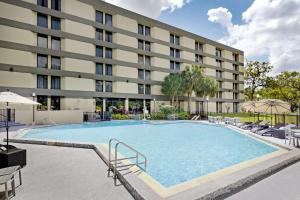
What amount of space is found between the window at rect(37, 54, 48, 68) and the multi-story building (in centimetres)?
10

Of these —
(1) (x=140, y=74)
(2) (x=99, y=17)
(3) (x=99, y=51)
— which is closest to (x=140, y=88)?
(1) (x=140, y=74)

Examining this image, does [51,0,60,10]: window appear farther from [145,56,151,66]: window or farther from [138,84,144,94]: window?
[138,84,144,94]: window

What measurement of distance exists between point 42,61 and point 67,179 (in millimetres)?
22985

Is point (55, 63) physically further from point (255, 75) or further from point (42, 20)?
point (255, 75)

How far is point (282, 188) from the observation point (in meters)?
5.33

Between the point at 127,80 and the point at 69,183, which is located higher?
→ the point at 127,80

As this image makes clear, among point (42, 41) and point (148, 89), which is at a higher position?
point (42, 41)

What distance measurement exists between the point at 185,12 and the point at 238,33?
10736mm

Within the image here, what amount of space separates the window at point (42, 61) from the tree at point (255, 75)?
43.9m

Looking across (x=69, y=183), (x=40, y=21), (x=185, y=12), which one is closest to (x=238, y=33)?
(x=185, y=12)

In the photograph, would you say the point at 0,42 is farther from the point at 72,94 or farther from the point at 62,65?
the point at 72,94

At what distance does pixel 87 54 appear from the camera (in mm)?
28125

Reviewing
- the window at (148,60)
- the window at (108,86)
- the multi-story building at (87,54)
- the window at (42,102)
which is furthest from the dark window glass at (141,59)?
the window at (42,102)

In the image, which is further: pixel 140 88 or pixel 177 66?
pixel 177 66
